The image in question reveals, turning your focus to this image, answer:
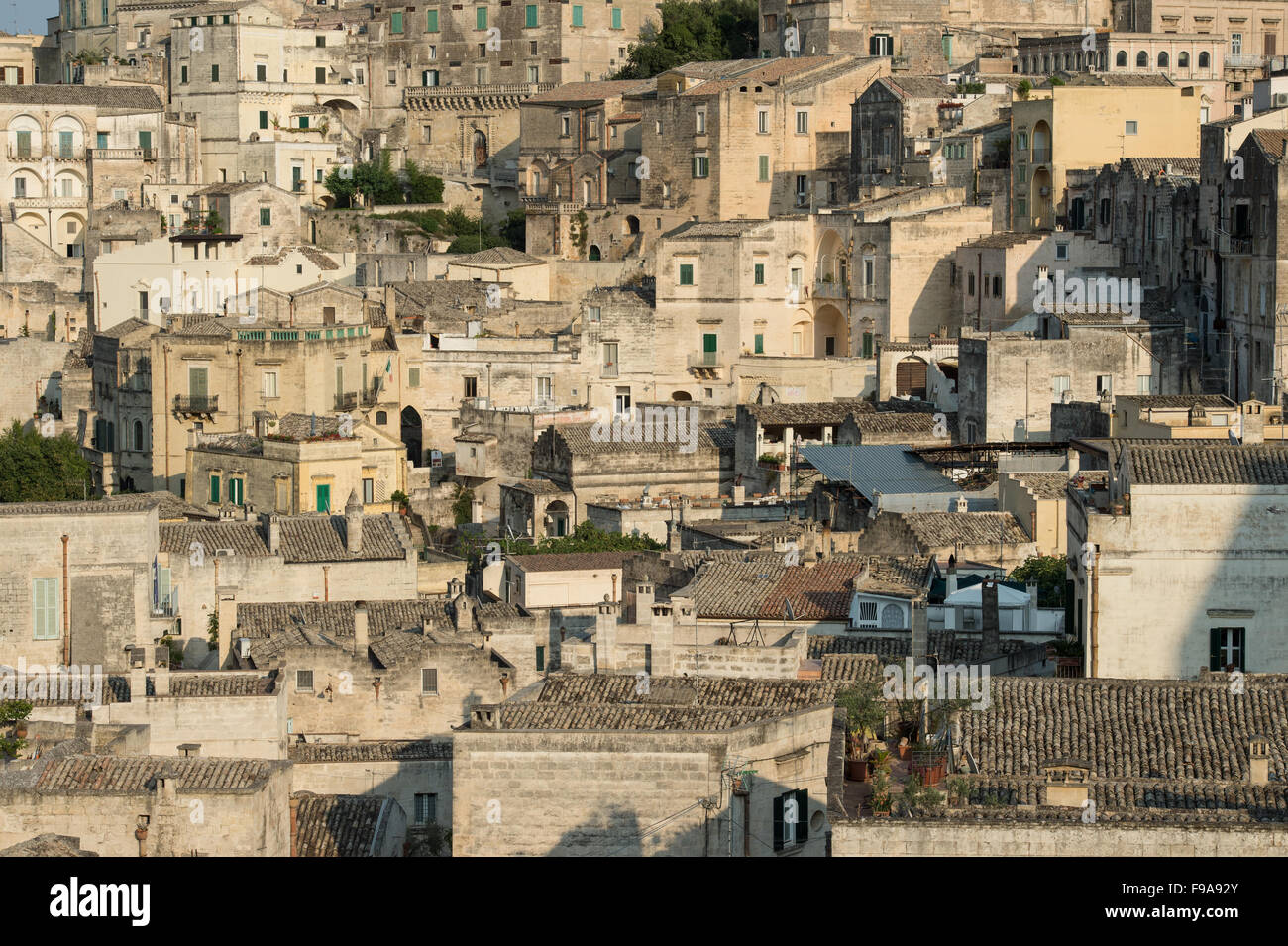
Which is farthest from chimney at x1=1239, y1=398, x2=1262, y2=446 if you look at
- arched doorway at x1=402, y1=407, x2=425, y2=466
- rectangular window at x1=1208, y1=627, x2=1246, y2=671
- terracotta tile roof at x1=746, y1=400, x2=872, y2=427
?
arched doorway at x1=402, y1=407, x2=425, y2=466

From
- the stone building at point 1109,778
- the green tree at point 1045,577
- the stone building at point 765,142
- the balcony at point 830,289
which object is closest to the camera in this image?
the stone building at point 1109,778

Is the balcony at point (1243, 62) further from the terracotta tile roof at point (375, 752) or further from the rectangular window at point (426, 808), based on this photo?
the rectangular window at point (426, 808)

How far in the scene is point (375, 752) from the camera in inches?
1254

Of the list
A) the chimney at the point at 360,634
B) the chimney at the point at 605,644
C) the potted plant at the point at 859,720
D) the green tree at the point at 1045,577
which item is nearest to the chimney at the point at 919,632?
the green tree at the point at 1045,577

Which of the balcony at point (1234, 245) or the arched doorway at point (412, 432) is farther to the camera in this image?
the arched doorway at point (412, 432)

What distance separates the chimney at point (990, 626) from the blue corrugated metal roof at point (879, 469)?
13.6 m

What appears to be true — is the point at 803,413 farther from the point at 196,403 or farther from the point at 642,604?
the point at 642,604

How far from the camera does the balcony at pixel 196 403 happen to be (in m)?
60.9

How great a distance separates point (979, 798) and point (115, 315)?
Answer: 174 feet

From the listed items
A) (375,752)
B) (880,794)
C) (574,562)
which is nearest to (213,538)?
(574,562)

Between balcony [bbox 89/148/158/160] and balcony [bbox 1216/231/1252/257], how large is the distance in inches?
1756

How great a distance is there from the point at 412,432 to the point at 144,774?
39703 millimetres
